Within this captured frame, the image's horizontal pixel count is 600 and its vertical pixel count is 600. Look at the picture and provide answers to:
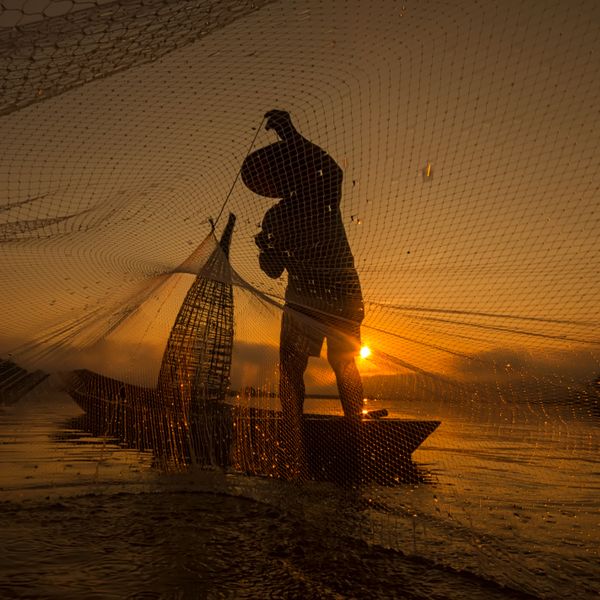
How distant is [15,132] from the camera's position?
344 cm

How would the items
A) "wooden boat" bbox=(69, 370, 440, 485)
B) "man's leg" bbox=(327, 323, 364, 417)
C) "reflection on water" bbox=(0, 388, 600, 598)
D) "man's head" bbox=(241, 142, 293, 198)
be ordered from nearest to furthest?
"reflection on water" bbox=(0, 388, 600, 598), "man's head" bbox=(241, 142, 293, 198), "wooden boat" bbox=(69, 370, 440, 485), "man's leg" bbox=(327, 323, 364, 417)

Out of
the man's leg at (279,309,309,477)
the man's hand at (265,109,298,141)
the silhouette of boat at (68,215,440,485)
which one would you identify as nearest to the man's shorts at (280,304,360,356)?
the man's leg at (279,309,309,477)

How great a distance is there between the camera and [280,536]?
114 inches

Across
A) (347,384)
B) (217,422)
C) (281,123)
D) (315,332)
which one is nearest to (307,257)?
(315,332)

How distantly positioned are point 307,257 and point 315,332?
2.38 feet

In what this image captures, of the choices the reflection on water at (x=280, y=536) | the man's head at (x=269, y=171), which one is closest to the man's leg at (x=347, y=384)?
the reflection on water at (x=280, y=536)

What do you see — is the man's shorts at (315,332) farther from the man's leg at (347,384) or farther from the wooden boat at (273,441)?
the wooden boat at (273,441)

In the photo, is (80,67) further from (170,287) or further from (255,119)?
(170,287)

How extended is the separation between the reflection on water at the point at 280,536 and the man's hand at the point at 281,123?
283 cm

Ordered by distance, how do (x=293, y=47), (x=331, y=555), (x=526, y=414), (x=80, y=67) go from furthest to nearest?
(x=526, y=414) < (x=293, y=47) < (x=80, y=67) < (x=331, y=555)

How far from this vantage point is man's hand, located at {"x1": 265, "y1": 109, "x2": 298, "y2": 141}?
12.9 ft

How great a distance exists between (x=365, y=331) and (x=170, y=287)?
2610mm

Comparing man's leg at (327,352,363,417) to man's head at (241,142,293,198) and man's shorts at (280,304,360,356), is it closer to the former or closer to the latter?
man's shorts at (280,304,360,356)

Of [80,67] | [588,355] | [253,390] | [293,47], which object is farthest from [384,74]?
[253,390]
